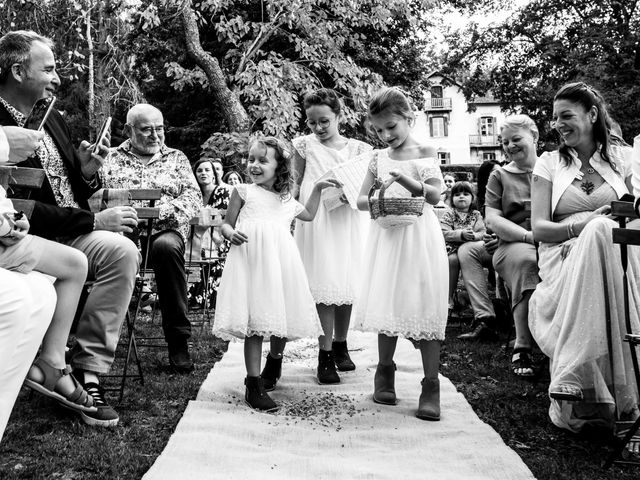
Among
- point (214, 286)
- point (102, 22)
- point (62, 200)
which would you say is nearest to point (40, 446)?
point (62, 200)

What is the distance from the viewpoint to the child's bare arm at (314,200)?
4.79 m

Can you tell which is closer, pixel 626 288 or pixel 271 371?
pixel 626 288

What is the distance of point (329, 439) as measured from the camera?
12.1ft

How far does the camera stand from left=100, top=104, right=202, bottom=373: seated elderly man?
523 cm

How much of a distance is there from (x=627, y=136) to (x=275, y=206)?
53.5 feet

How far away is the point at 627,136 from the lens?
18.2 metres

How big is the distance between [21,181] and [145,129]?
2221 millimetres

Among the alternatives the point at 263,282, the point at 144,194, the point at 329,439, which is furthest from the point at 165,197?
→ the point at 329,439

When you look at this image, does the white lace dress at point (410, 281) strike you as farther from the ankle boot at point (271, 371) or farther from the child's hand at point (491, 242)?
the child's hand at point (491, 242)

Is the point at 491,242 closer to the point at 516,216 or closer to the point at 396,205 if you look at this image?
the point at 516,216

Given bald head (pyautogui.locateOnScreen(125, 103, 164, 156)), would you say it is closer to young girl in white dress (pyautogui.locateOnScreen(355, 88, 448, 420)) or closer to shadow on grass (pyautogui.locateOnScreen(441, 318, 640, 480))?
young girl in white dress (pyautogui.locateOnScreen(355, 88, 448, 420))

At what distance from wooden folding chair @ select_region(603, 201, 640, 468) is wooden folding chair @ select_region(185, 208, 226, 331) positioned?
3.92 metres

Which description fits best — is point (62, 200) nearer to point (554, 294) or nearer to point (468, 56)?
point (554, 294)

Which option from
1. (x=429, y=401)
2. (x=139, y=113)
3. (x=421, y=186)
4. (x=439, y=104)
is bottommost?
(x=429, y=401)
